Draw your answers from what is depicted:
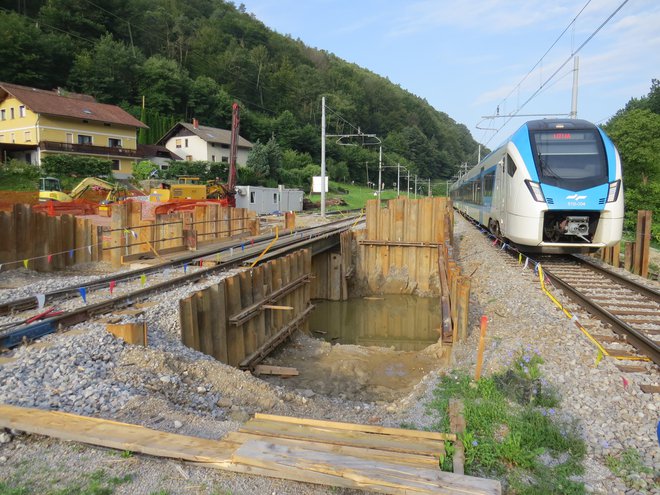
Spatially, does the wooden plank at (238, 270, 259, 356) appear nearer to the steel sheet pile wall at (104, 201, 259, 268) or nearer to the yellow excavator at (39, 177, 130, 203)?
the steel sheet pile wall at (104, 201, 259, 268)

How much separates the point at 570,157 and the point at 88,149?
44421 mm

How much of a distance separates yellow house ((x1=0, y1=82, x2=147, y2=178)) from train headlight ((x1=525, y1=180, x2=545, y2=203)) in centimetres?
4273

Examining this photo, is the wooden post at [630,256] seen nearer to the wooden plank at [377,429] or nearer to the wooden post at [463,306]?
the wooden post at [463,306]

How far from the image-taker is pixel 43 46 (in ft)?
193

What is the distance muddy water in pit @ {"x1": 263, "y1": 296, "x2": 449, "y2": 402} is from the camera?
9.23m

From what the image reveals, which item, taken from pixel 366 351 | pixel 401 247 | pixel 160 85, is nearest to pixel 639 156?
pixel 401 247

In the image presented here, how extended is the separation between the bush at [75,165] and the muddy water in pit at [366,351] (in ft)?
104

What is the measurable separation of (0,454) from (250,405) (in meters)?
2.97

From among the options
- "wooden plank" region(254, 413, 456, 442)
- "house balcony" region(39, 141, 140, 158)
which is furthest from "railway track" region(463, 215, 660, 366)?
"house balcony" region(39, 141, 140, 158)

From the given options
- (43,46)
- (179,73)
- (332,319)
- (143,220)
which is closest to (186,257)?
(143,220)

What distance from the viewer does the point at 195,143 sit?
2404 inches

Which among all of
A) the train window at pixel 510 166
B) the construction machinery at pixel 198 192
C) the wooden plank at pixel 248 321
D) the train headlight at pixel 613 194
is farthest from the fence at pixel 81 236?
the train headlight at pixel 613 194

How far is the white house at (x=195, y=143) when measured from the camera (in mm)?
60500

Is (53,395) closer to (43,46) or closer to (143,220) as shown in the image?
(143,220)
